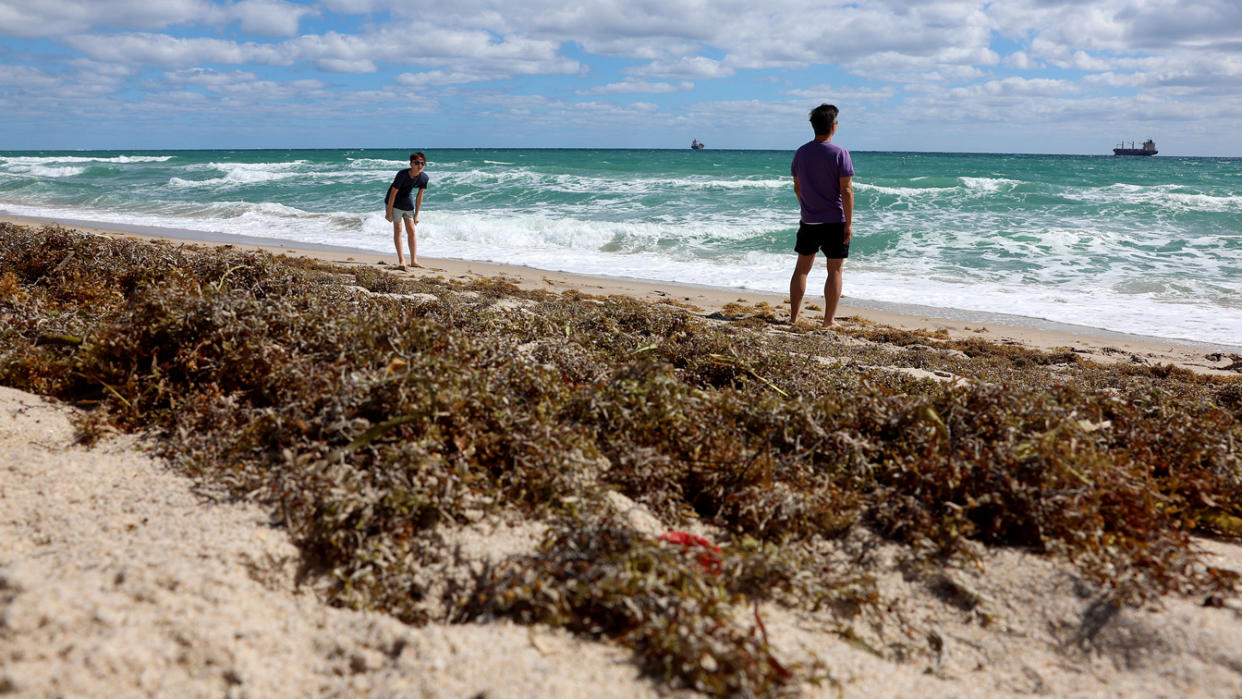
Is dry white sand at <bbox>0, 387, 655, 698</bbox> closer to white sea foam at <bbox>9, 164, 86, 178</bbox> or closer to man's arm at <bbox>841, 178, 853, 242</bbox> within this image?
man's arm at <bbox>841, 178, 853, 242</bbox>

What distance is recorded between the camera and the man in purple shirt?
18.2 ft

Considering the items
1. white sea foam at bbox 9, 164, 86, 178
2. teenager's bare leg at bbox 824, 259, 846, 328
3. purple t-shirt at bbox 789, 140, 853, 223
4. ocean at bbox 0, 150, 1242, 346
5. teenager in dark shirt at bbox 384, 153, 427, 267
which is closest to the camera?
purple t-shirt at bbox 789, 140, 853, 223

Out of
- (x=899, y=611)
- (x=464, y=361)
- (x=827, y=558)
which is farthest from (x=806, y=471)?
(x=464, y=361)

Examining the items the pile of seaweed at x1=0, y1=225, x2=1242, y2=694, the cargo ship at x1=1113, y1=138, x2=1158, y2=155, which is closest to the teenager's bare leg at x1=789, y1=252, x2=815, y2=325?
the pile of seaweed at x1=0, y1=225, x2=1242, y2=694

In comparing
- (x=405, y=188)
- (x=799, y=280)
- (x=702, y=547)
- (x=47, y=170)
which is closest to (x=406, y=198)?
(x=405, y=188)

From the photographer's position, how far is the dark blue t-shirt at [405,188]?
9.14m

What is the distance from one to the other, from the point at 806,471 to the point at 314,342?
176 cm

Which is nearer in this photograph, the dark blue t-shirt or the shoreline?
the shoreline

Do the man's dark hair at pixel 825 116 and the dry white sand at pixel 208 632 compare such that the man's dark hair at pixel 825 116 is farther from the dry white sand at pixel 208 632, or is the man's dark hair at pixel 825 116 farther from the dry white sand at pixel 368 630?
the dry white sand at pixel 208 632

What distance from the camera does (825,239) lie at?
587 cm

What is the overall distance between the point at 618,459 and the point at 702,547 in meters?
0.48

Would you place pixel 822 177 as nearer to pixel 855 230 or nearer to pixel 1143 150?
pixel 855 230

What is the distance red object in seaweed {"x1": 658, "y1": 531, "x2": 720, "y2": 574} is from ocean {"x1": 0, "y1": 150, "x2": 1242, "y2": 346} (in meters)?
6.92

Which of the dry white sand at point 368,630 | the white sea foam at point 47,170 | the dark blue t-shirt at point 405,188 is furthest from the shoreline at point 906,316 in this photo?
the white sea foam at point 47,170
